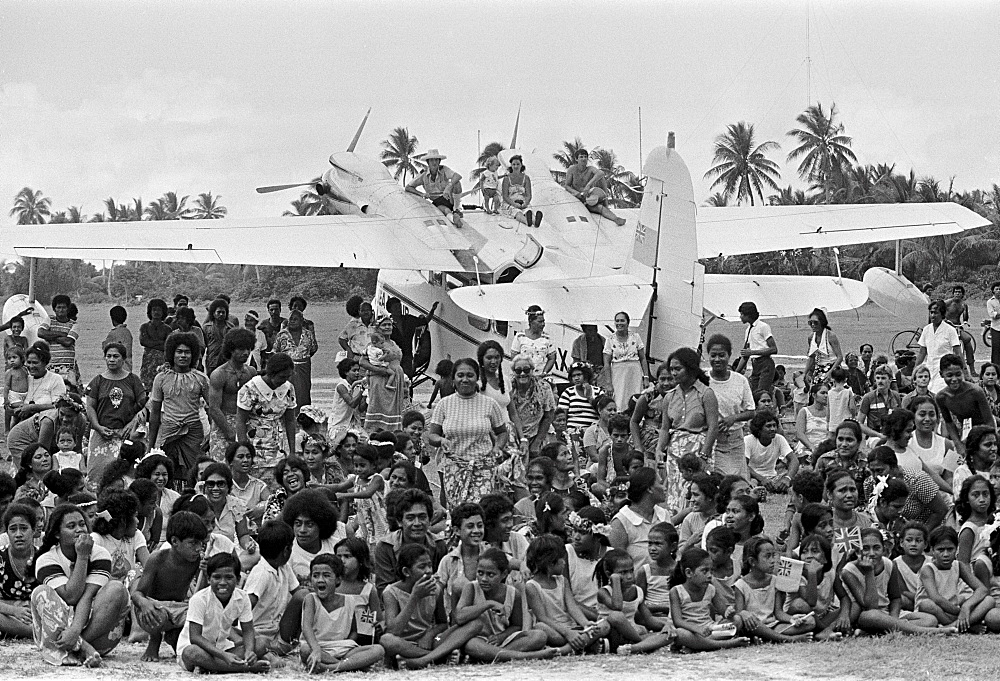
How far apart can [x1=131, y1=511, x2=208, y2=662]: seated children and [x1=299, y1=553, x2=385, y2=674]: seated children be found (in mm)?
698

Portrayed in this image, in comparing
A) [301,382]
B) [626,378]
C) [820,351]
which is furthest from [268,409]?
[820,351]

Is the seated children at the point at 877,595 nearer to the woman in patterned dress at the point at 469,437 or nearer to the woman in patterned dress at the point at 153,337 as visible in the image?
the woman in patterned dress at the point at 469,437

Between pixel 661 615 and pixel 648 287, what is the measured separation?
7469mm

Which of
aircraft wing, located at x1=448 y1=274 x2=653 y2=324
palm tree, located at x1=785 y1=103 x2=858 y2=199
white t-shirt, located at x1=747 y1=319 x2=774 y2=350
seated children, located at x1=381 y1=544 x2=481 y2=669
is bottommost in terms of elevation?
seated children, located at x1=381 y1=544 x2=481 y2=669

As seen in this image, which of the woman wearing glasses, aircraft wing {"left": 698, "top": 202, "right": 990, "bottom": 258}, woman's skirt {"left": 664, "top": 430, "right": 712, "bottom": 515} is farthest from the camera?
aircraft wing {"left": 698, "top": 202, "right": 990, "bottom": 258}

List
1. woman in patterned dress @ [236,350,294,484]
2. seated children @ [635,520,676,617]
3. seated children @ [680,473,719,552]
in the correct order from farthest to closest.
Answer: woman in patterned dress @ [236,350,294,484]
seated children @ [680,473,719,552]
seated children @ [635,520,676,617]

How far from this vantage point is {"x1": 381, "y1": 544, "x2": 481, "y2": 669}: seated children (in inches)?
275

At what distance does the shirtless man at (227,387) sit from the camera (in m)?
10.2

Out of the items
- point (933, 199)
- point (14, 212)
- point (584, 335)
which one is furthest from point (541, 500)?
point (14, 212)

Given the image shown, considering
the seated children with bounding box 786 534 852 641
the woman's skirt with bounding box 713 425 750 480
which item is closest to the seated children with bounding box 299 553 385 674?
the seated children with bounding box 786 534 852 641

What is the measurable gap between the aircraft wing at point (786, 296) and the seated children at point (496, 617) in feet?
31.3

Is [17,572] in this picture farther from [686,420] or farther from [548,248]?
[548,248]

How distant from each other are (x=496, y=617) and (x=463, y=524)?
0.54 m

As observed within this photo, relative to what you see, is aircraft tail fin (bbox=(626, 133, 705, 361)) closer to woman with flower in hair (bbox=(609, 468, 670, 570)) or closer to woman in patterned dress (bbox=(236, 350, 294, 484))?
woman in patterned dress (bbox=(236, 350, 294, 484))
